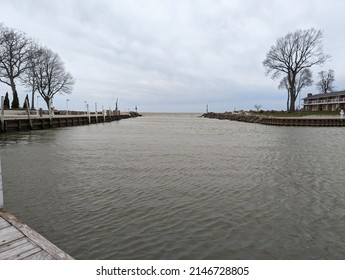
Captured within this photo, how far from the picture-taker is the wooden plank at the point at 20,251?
3363mm

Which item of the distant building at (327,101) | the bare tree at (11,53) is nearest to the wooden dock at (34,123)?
the bare tree at (11,53)

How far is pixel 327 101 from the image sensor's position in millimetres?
87625

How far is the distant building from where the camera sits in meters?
81.0

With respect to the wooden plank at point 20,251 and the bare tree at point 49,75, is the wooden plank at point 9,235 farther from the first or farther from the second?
the bare tree at point 49,75

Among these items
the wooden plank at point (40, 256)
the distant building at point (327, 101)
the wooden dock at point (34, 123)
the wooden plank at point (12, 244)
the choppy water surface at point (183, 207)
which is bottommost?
the choppy water surface at point (183, 207)

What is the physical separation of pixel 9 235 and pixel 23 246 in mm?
490

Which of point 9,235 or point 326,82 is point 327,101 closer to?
point 326,82

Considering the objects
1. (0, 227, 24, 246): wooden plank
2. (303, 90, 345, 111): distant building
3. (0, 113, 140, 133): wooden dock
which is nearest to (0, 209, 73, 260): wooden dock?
(0, 227, 24, 246): wooden plank

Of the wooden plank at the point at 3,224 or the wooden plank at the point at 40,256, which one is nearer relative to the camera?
the wooden plank at the point at 40,256

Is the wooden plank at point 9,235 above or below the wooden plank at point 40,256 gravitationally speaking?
above

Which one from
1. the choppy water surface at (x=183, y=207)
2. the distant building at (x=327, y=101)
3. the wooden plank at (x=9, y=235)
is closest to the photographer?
the wooden plank at (x=9, y=235)

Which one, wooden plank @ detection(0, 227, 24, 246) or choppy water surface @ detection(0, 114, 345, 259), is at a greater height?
wooden plank @ detection(0, 227, 24, 246)

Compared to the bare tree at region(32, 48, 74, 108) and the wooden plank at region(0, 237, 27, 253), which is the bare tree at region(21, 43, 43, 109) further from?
the wooden plank at region(0, 237, 27, 253)

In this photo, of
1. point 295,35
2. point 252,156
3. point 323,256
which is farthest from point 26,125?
point 295,35
